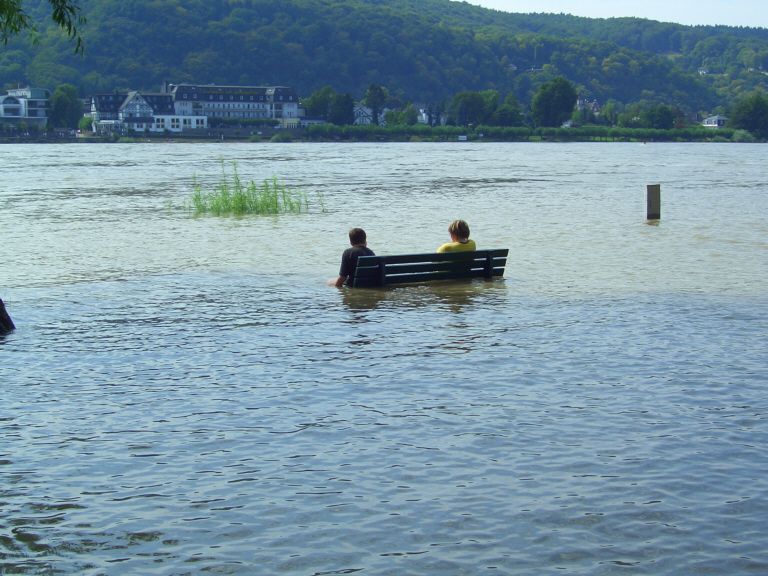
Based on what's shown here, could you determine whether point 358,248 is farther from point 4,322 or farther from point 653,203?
point 653,203

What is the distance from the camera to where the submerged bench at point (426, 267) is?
21.3 meters

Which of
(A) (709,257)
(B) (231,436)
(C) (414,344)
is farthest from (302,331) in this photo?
(A) (709,257)

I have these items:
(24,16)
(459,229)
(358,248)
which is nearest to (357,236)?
(358,248)

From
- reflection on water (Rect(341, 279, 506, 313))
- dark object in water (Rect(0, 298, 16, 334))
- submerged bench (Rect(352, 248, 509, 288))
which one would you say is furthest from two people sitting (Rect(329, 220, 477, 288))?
dark object in water (Rect(0, 298, 16, 334))

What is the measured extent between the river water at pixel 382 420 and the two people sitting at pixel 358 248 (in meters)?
0.37

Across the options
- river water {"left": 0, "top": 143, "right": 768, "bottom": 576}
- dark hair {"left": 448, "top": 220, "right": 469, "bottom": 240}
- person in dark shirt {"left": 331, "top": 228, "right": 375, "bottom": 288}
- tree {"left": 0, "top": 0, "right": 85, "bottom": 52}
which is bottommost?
river water {"left": 0, "top": 143, "right": 768, "bottom": 576}

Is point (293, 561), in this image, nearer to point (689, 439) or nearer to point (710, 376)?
point (689, 439)

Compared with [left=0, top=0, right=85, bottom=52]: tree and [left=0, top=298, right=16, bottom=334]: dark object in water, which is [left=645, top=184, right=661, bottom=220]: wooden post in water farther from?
[left=0, top=298, right=16, bottom=334]: dark object in water

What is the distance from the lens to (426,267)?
2195 cm

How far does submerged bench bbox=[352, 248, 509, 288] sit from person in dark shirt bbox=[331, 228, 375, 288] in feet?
0.56

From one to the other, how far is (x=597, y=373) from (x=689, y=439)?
301 cm

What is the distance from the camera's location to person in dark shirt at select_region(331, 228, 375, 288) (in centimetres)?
2102

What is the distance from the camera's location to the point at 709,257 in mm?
27891

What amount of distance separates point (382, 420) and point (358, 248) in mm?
9758
